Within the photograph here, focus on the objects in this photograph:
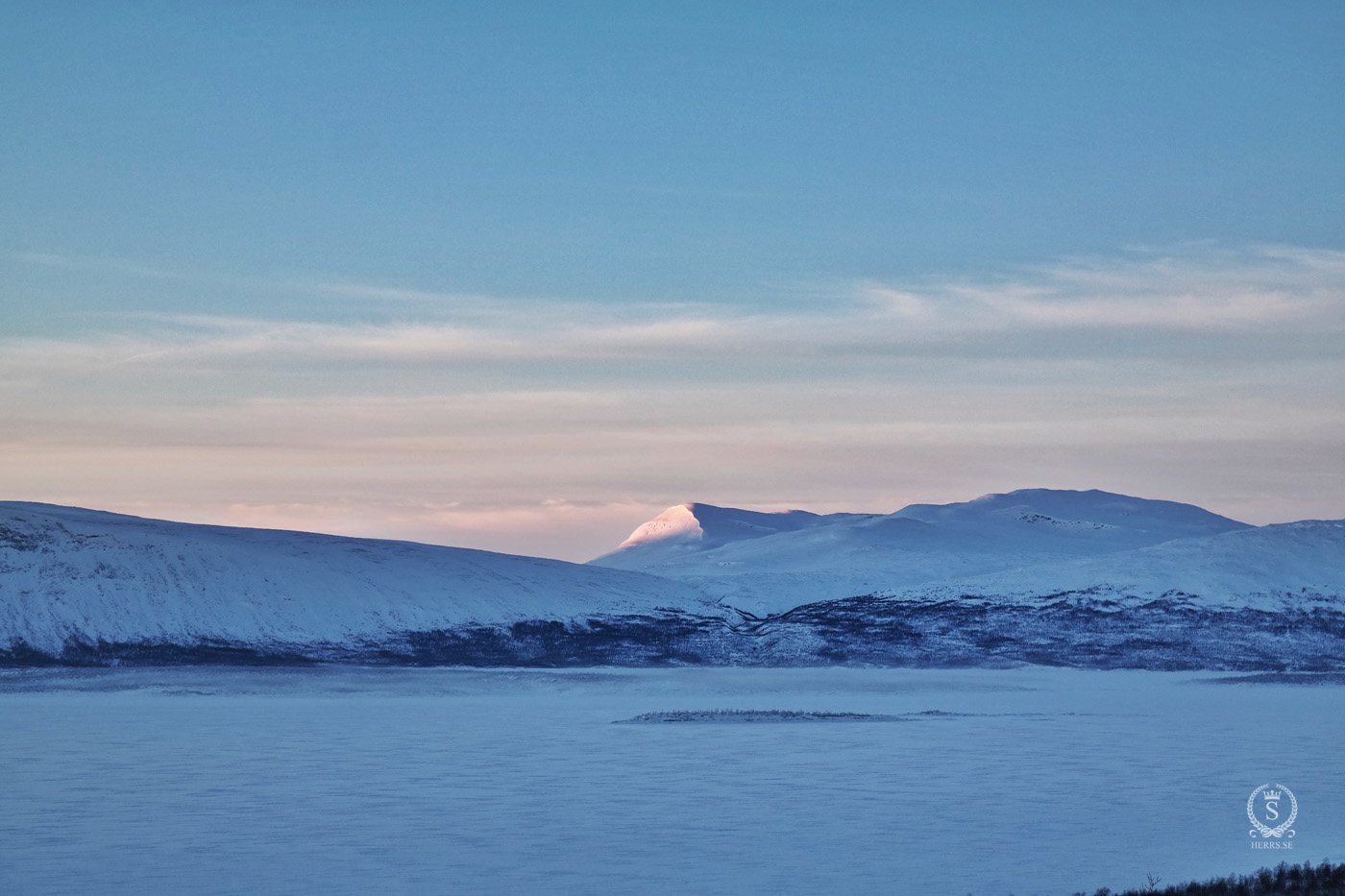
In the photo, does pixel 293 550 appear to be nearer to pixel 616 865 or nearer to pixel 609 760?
pixel 609 760

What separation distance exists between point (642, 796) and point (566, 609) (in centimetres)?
9138

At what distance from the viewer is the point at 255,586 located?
11444 centimetres

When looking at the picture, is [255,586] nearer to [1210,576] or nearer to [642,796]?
[1210,576]

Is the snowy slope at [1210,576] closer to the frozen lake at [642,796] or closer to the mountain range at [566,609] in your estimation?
the mountain range at [566,609]

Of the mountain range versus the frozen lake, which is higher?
the mountain range

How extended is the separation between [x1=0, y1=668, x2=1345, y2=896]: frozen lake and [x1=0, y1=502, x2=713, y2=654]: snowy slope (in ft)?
156

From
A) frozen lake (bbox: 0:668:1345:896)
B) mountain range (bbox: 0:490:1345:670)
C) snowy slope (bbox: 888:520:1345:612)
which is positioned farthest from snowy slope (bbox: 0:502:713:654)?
frozen lake (bbox: 0:668:1345:896)

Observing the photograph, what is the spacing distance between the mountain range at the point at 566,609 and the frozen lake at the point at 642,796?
47160 mm

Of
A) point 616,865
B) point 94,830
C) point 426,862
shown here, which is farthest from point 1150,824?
point 94,830

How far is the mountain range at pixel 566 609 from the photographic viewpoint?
104562 millimetres

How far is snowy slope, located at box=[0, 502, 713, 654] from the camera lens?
4102 inches

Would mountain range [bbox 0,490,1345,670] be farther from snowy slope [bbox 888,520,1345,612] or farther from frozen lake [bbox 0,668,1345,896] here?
frozen lake [bbox 0,668,1345,896]

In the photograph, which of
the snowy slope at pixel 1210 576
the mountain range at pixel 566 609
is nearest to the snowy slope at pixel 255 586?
the mountain range at pixel 566 609

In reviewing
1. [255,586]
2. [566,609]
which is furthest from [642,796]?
[566,609]
